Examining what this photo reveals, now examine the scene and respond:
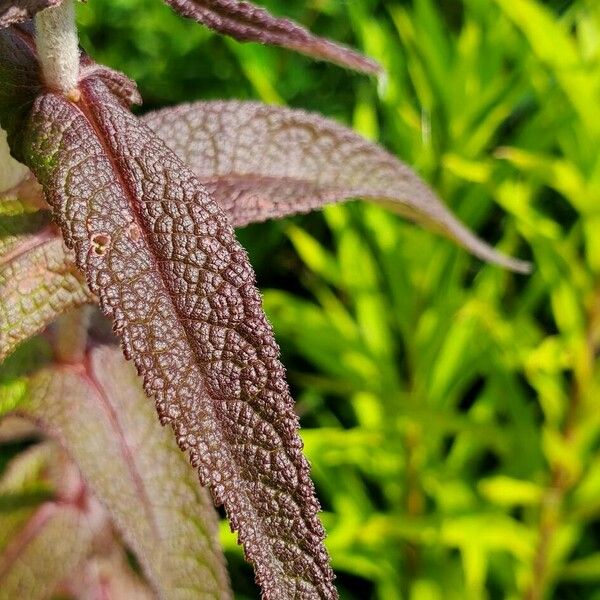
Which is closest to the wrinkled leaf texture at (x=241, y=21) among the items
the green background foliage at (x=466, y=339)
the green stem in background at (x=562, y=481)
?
the green background foliage at (x=466, y=339)

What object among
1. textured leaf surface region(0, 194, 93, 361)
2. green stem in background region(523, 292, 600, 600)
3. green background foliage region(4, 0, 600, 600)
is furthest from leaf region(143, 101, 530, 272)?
green stem in background region(523, 292, 600, 600)

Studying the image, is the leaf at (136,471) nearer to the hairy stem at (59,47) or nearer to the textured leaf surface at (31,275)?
the textured leaf surface at (31,275)

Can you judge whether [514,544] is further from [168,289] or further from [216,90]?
[216,90]

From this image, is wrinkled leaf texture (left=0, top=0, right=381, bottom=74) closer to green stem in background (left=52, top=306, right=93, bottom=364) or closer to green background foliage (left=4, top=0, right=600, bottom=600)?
green stem in background (left=52, top=306, right=93, bottom=364)

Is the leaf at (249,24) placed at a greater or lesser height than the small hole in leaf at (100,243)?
greater

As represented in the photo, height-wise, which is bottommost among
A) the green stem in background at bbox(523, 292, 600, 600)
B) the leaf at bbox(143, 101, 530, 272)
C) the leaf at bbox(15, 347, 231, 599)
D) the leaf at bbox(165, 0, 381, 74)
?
the green stem in background at bbox(523, 292, 600, 600)

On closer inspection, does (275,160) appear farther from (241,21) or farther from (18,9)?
(18,9)

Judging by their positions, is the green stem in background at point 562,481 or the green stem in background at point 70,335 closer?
the green stem in background at point 70,335
